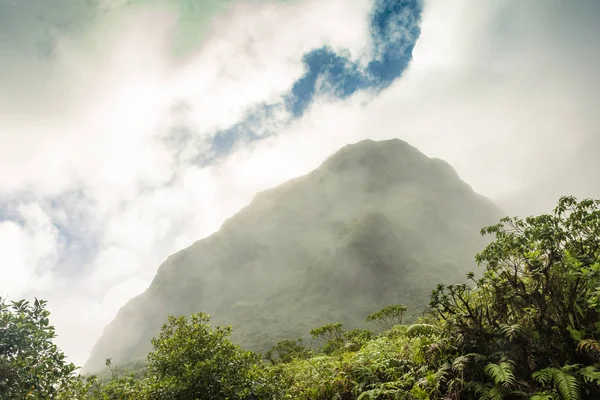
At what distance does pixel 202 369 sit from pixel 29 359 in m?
3.27

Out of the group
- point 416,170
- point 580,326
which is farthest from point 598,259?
point 416,170

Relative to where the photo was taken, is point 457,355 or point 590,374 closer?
point 590,374

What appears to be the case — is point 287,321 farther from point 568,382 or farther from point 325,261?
point 568,382

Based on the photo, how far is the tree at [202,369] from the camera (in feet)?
19.7

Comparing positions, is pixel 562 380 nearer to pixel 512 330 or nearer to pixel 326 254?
pixel 512 330

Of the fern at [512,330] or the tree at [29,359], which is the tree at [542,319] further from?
the tree at [29,359]

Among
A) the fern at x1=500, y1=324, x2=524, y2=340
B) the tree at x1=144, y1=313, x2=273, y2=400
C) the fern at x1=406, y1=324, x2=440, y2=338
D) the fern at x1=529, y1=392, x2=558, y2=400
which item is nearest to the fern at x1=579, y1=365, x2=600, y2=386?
the fern at x1=529, y1=392, x2=558, y2=400

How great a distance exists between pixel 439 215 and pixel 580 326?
16109 centimetres

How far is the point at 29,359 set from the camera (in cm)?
591

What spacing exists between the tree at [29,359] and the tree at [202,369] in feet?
5.63

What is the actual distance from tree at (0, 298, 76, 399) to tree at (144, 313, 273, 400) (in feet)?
5.63

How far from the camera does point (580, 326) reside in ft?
20.1

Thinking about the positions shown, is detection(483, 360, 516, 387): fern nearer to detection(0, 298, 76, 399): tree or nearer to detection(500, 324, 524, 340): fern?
detection(500, 324, 524, 340): fern

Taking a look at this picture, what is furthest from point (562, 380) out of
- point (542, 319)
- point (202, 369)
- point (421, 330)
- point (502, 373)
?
point (202, 369)
